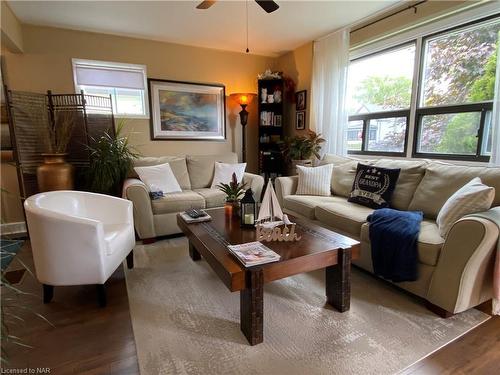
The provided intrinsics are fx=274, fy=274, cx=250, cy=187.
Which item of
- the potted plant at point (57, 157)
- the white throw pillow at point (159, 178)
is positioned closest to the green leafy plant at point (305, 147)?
the white throw pillow at point (159, 178)

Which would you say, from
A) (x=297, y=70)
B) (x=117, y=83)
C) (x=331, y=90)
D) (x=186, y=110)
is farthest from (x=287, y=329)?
(x=297, y=70)

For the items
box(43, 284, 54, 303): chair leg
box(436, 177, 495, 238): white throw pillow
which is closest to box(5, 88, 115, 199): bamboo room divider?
box(43, 284, 54, 303): chair leg

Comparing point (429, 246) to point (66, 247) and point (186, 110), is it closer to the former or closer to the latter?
point (66, 247)

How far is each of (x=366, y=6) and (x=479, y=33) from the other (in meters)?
1.07

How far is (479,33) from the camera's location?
2465 mm

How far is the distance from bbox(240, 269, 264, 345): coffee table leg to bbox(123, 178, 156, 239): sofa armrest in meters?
1.69

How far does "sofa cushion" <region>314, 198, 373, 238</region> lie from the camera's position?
2219 millimetres

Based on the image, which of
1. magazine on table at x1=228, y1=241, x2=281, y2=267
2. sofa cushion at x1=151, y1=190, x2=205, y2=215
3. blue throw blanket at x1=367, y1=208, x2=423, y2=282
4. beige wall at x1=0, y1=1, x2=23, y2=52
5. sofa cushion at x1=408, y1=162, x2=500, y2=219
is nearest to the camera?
magazine on table at x1=228, y1=241, x2=281, y2=267

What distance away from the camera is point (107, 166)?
10.1 ft

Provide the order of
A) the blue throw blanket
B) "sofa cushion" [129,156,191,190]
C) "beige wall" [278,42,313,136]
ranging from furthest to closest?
"beige wall" [278,42,313,136] < "sofa cushion" [129,156,191,190] < the blue throw blanket

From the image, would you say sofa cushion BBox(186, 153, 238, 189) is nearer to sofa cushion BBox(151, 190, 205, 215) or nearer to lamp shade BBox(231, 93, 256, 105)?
sofa cushion BBox(151, 190, 205, 215)

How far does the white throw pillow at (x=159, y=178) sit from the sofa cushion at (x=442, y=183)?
2.51 meters

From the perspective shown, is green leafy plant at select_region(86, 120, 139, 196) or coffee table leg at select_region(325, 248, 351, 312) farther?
green leafy plant at select_region(86, 120, 139, 196)

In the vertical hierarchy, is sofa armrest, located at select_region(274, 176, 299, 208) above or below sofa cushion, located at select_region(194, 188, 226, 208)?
above
